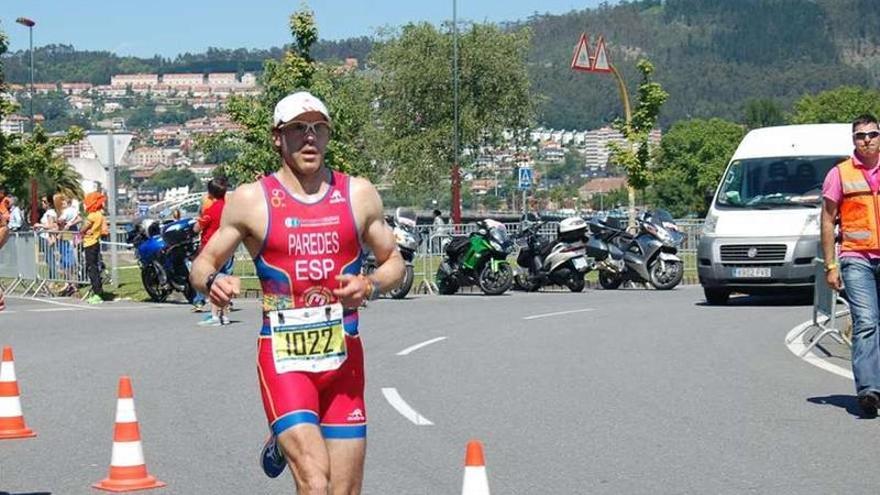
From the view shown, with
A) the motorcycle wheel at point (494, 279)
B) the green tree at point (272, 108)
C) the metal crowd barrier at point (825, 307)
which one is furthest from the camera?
the green tree at point (272, 108)

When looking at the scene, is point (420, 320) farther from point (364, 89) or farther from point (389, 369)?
point (364, 89)

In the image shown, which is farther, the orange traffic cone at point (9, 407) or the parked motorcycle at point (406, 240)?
the parked motorcycle at point (406, 240)

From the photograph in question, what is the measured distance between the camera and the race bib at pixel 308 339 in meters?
6.56

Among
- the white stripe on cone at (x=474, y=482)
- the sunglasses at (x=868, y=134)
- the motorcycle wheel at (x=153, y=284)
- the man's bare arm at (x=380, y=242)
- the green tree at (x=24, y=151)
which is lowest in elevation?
the motorcycle wheel at (x=153, y=284)

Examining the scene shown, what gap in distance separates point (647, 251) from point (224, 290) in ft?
77.1

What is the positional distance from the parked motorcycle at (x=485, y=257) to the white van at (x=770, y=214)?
505 cm

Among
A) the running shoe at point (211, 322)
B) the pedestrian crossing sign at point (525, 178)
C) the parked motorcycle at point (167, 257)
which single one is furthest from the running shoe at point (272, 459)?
the pedestrian crossing sign at point (525, 178)

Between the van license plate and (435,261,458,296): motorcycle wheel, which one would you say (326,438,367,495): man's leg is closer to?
the van license plate

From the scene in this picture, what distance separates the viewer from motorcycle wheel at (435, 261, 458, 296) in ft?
95.9

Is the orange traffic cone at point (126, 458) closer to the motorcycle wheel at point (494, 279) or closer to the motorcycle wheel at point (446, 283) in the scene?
the motorcycle wheel at point (494, 279)

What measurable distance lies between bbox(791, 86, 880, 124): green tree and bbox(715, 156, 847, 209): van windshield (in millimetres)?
130586

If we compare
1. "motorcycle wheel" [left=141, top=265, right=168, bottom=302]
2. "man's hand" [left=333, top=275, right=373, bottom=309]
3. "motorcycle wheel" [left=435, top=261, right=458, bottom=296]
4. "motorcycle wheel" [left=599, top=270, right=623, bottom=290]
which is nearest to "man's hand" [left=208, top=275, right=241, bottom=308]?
"man's hand" [left=333, top=275, right=373, bottom=309]

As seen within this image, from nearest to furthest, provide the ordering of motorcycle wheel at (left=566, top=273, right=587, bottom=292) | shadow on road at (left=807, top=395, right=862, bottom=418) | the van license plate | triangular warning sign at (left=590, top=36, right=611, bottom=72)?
shadow on road at (left=807, top=395, right=862, bottom=418), the van license plate, motorcycle wheel at (left=566, top=273, right=587, bottom=292), triangular warning sign at (left=590, top=36, right=611, bottom=72)

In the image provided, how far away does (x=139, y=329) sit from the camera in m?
20.9
